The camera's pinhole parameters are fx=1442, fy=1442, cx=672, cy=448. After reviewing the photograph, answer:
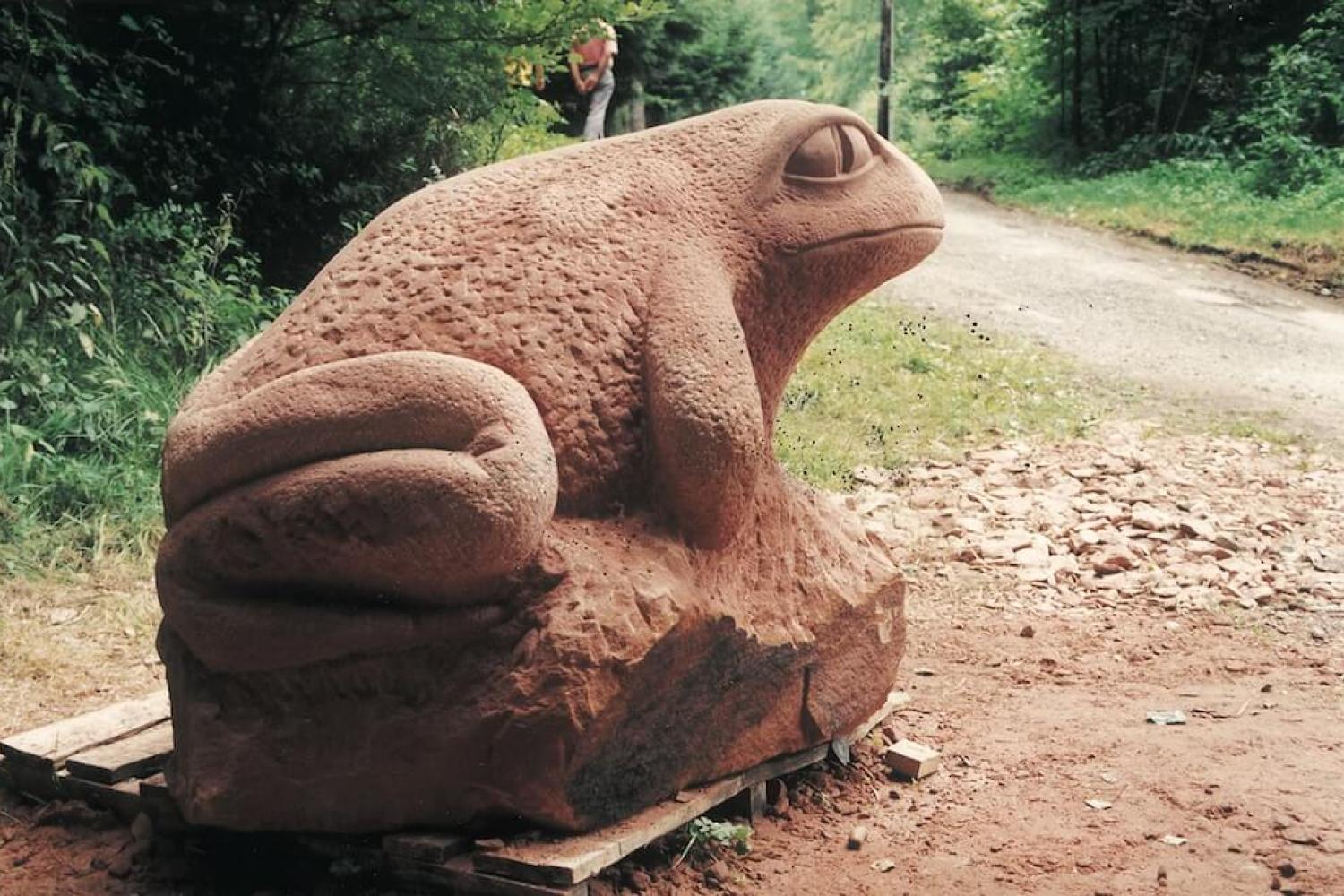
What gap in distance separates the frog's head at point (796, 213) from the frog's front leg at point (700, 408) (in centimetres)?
24

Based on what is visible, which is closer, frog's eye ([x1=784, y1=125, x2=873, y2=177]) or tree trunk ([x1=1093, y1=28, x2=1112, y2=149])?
frog's eye ([x1=784, y1=125, x2=873, y2=177])

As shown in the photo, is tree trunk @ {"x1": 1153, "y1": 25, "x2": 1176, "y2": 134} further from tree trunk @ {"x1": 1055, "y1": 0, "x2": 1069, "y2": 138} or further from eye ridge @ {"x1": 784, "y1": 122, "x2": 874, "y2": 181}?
eye ridge @ {"x1": 784, "y1": 122, "x2": 874, "y2": 181}

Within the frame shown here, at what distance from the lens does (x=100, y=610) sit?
5121mm

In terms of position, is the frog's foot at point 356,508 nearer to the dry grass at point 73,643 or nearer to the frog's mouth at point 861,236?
the frog's mouth at point 861,236

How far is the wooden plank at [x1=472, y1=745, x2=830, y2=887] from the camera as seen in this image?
2.97m

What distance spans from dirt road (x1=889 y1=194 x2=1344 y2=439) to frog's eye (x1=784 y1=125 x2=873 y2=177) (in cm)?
486

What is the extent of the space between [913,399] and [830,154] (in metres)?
4.41

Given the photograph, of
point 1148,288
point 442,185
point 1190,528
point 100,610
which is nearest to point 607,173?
point 442,185

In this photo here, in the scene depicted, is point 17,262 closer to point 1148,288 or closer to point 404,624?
point 404,624

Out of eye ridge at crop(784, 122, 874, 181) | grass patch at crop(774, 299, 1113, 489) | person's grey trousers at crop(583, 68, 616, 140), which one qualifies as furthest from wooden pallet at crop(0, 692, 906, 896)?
person's grey trousers at crop(583, 68, 616, 140)

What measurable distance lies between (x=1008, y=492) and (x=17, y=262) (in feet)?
14.8

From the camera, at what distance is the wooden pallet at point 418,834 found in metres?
3.01

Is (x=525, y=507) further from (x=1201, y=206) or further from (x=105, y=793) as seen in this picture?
(x=1201, y=206)

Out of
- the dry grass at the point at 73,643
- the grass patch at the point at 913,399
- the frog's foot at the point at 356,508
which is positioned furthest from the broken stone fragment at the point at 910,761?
the grass patch at the point at 913,399
